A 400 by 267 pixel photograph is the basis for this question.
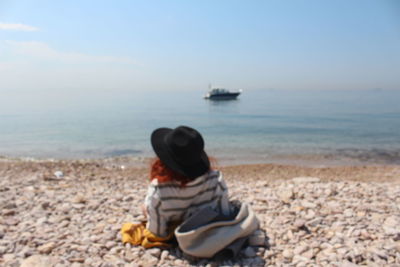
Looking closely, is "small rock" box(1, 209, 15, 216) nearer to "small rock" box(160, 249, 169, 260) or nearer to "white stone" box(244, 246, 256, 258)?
"small rock" box(160, 249, 169, 260)

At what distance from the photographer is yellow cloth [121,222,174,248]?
3816mm

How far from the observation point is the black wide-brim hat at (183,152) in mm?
3357

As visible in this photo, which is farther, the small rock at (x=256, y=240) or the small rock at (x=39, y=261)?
the small rock at (x=256, y=240)

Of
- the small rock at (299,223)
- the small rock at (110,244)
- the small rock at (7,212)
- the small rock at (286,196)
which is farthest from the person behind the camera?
the small rock at (286,196)

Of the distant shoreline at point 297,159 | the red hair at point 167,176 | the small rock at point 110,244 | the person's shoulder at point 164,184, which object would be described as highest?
the red hair at point 167,176

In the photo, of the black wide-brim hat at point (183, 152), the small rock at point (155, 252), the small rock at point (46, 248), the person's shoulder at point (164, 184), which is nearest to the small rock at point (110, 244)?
the small rock at point (155, 252)

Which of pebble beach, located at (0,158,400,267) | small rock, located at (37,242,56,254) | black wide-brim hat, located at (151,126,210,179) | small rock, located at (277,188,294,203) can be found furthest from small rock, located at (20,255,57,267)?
small rock, located at (277,188,294,203)

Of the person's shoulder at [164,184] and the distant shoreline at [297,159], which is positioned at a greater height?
the person's shoulder at [164,184]

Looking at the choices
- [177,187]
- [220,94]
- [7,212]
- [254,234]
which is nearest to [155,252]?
[177,187]

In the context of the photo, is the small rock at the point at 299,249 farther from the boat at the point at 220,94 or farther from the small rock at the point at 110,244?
the boat at the point at 220,94

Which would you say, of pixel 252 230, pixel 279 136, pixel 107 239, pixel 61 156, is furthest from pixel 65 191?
pixel 279 136

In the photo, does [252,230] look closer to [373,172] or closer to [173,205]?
[173,205]

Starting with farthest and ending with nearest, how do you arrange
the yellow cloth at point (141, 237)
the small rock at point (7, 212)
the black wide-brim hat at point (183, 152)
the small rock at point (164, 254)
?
the small rock at point (7, 212), the yellow cloth at point (141, 237), the small rock at point (164, 254), the black wide-brim hat at point (183, 152)

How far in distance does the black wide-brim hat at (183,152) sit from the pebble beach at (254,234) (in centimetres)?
110
